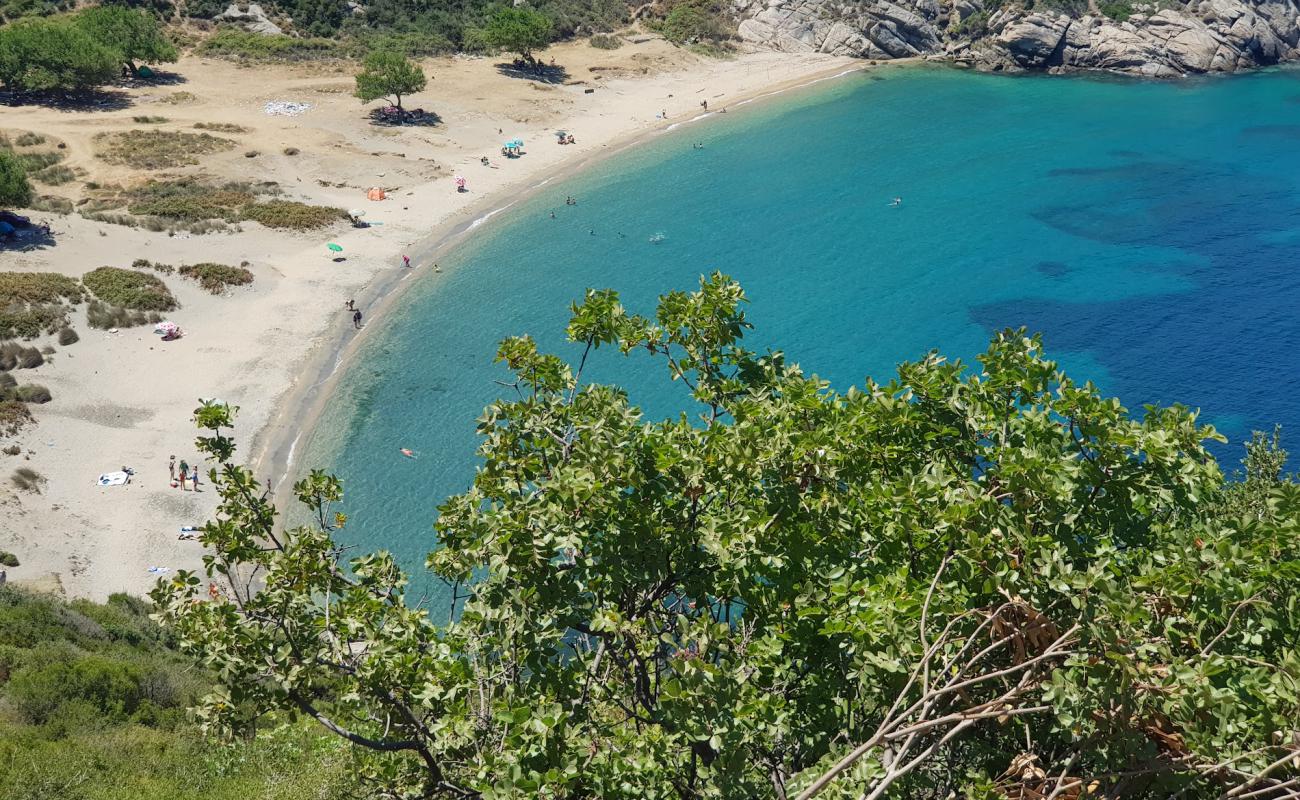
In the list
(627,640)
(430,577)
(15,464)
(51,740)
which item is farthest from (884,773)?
(15,464)

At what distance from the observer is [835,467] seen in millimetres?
12000

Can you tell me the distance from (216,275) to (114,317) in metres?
6.59

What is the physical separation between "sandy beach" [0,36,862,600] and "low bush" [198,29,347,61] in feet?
8.35

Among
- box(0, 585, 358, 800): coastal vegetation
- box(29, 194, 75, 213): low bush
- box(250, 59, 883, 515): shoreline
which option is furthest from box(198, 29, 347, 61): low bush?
A: box(0, 585, 358, 800): coastal vegetation

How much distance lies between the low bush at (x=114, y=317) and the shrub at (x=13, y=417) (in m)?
7.43

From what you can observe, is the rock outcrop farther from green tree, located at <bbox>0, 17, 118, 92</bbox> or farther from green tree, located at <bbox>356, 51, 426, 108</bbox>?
green tree, located at <bbox>0, 17, 118, 92</bbox>

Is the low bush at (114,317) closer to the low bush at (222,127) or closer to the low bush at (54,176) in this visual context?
the low bush at (54,176)

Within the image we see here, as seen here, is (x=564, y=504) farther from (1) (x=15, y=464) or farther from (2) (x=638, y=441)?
(1) (x=15, y=464)

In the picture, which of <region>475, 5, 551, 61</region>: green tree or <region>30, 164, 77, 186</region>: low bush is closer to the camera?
<region>30, 164, 77, 186</region>: low bush

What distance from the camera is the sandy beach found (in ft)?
116

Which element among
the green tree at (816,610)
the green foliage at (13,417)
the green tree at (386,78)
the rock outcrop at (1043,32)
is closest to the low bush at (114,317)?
the green foliage at (13,417)

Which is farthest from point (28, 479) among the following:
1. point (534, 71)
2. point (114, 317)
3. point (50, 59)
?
point (534, 71)

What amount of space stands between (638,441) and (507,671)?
314 cm

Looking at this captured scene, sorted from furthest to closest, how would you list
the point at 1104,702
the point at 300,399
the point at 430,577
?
the point at 300,399, the point at 430,577, the point at 1104,702
